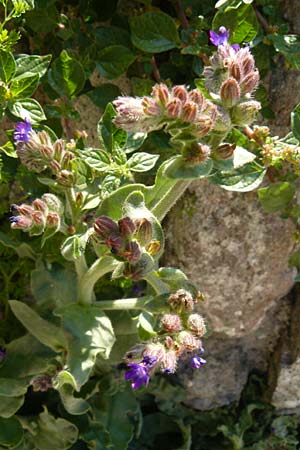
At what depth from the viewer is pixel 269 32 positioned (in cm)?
217

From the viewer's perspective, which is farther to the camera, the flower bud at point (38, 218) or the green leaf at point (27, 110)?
the green leaf at point (27, 110)

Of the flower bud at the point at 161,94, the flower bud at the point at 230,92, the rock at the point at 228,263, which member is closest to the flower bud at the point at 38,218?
the flower bud at the point at 161,94

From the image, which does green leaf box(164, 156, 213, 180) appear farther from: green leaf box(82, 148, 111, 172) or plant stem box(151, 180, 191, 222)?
green leaf box(82, 148, 111, 172)

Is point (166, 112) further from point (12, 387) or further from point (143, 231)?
point (12, 387)

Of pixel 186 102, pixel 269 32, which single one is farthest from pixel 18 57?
pixel 269 32

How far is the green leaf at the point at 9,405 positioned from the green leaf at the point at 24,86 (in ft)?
3.16

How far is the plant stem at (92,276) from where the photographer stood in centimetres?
190

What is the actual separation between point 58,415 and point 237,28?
1.42m

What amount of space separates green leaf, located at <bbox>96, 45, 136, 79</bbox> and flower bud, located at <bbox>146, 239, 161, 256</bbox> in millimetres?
650

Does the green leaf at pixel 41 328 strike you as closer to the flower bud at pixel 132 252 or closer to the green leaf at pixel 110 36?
the flower bud at pixel 132 252

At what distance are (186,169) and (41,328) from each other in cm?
82

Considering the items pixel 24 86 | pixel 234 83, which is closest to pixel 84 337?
pixel 24 86

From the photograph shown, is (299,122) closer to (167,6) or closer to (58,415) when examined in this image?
(167,6)

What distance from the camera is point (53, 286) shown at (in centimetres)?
224
